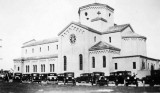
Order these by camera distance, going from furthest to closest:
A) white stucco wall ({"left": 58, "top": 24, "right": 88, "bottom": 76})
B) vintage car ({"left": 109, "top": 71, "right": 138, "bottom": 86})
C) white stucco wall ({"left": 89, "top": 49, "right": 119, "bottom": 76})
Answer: white stucco wall ({"left": 58, "top": 24, "right": 88, "bottom": 76}) < white stucco wall ({"left": 89, "top": 49, "right": 119, "bottom": 76}) < vintage car ({"left": 109, "top": 71, "right": 138, "bottom": 86})

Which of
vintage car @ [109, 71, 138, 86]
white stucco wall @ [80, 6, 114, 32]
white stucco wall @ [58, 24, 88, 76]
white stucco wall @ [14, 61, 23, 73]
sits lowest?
vintage car @ [109, 71, 138, 86]

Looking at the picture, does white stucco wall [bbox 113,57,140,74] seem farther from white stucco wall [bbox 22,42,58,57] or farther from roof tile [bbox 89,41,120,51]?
white stucco wall [bbox 22,42,58,57]

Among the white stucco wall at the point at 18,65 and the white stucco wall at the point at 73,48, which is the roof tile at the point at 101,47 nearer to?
the white stucco wall at the point at 73,48

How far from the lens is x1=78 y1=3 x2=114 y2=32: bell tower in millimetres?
41656

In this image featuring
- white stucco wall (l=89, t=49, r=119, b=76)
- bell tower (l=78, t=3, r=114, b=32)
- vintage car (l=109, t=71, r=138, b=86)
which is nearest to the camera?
vintage car (l=109, t=71, r=138, b=86)

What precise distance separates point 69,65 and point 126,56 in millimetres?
10026

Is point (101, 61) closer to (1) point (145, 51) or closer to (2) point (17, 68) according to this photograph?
(1) point (145, 51)

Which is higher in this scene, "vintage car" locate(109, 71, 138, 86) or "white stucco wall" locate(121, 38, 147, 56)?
"white stucco wall" locate(121, 38, 147, 56)

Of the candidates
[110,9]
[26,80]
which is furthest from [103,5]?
[26,80]

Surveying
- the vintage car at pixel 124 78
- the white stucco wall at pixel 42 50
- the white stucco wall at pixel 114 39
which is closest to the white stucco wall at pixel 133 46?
the white stucco wall at pixel 114 39

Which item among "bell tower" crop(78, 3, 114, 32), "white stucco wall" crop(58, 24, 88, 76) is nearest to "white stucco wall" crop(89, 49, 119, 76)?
"white stucco wall" crop(58, 24, 88, 76)

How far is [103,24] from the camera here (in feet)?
137

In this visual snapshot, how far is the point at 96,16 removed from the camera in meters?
42.6

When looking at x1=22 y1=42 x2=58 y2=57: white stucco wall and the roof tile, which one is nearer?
the roof tile
